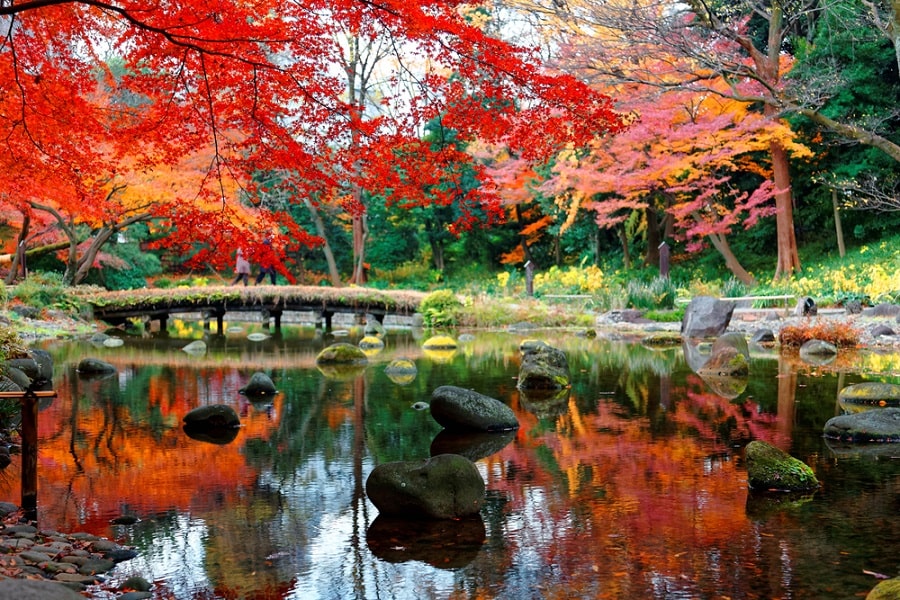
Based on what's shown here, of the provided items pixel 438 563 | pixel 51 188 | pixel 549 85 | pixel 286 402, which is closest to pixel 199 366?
pixel 51 188

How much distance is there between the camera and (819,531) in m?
5.31

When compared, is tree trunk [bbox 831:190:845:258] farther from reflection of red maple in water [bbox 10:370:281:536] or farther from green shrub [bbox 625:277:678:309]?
reflection of red maple in water [bbox 10:370:281:536]

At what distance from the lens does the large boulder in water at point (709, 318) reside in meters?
18.0

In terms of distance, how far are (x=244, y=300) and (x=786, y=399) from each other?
14.9m

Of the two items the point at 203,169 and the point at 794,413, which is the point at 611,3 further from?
the point at 203,169

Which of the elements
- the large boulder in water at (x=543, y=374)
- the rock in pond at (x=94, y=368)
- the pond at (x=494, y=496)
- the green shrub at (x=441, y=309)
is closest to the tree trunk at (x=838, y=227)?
the green shrub at (x=441, y=309)

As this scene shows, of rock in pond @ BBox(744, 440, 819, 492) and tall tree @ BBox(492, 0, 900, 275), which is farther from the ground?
tall tree @ BBox(492, 0, 900, 275)

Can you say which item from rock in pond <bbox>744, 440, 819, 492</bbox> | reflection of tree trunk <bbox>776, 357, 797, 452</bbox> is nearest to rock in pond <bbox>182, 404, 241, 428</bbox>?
rock in pond <bbox>744, 440, 819, 492</bbox>

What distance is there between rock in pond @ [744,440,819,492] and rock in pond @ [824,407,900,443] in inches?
62.0

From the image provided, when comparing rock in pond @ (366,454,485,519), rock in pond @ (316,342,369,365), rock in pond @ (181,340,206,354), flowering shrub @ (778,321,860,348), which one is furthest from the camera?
rock in pond @ (181,340,206,354)

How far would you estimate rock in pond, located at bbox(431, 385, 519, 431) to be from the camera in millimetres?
8570

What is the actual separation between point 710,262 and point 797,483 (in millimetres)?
21566

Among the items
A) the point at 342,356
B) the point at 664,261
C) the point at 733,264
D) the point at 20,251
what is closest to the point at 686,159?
the point at 664,261

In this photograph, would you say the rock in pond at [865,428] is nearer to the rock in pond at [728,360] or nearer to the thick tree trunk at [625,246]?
the rock in pond at [728,360]
